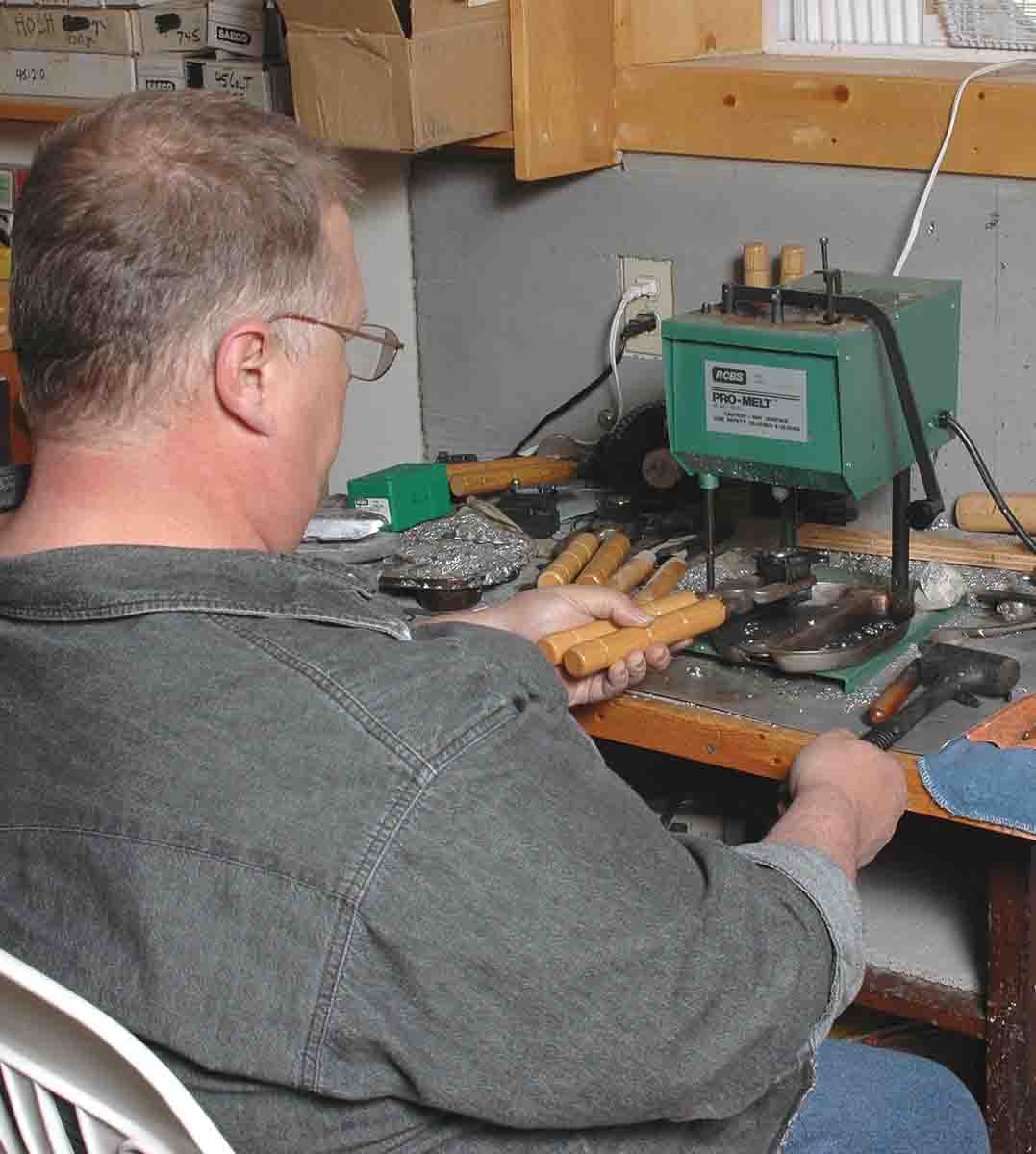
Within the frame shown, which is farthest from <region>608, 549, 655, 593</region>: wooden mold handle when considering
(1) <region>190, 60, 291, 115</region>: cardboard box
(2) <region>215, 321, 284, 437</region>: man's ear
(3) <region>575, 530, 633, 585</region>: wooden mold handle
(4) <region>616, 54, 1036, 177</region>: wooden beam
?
(1) <region>190, 60, 291, 115</region>: cardboard box

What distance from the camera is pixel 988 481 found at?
1845 millimetres

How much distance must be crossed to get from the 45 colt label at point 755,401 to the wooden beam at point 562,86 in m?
0.55

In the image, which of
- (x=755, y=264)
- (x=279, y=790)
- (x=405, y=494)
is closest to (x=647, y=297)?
(x=755, y=264)

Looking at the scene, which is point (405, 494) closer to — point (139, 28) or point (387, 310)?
point (387, 310)

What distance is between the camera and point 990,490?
1.86 meters

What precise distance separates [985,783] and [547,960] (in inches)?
25.3

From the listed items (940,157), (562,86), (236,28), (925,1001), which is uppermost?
(236,28)

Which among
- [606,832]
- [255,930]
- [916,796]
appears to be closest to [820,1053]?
[916,796]

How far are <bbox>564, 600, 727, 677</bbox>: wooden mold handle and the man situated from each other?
423 millimetres

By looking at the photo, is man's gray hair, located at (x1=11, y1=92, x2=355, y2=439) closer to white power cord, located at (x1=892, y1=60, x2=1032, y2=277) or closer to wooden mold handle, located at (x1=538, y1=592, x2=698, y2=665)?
wooden mold handle, located at (x1=538, y1=592, x2=698, y2=665)

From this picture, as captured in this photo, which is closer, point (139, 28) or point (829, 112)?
point (829, 112)

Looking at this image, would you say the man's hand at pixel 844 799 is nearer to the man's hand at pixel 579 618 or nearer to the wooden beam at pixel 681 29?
the man's hand at pixel 579 618

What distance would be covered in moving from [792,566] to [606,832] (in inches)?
34.6

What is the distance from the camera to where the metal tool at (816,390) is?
1593mm
